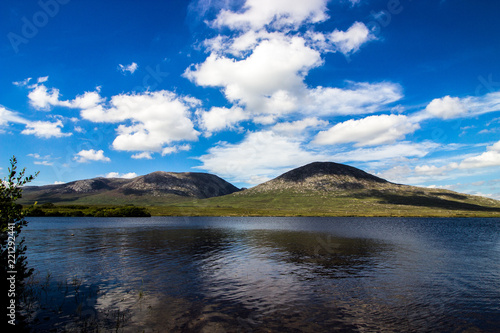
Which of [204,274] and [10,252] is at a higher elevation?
[10,252]

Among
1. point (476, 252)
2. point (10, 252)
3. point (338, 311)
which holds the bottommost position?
point (476, 252)

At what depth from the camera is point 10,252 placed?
52.3ft

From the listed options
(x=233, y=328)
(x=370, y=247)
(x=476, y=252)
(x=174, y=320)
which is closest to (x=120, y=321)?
(x=174, y=320)

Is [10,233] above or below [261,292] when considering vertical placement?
above

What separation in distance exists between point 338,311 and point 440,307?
896cm

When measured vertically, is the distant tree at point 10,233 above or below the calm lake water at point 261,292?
above

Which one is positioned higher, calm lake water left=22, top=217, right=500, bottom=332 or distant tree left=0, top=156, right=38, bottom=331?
distant tree left=0, top=156, right=38, bottom=331

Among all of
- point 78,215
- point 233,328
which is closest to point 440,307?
point 233,328

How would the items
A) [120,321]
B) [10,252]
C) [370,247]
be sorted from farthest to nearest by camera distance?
[370,247] → [120,321] → [10,252]

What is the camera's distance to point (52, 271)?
31.3 meters

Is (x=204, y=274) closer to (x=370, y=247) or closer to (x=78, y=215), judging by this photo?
(x=370, y=247)

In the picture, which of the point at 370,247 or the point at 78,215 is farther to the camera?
the point at 78,215

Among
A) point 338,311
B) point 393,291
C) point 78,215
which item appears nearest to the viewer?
point 338,311

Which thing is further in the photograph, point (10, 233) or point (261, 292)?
point (261, 292)
